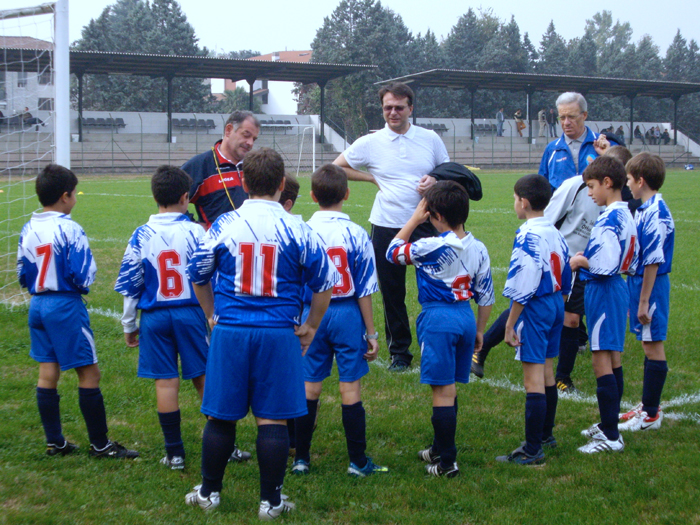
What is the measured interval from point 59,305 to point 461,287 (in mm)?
2152

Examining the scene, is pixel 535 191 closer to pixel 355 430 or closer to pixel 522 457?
pixel 522 457

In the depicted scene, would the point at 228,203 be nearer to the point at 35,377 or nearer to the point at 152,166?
the point at 35,377

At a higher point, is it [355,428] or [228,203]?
[228,203]

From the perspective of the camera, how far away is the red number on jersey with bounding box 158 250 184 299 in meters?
3.53

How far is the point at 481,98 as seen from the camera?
206 ft

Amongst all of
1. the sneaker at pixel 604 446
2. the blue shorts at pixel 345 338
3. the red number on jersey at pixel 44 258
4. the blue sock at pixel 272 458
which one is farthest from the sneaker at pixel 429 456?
the red number on jersey at pixel 44 258

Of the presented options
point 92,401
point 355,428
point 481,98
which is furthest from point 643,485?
point 481,98

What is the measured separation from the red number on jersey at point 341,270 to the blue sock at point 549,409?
4.39 ft

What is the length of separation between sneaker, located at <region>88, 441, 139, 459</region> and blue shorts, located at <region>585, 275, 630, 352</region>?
2697 millimetres

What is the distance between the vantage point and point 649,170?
4.17 metres

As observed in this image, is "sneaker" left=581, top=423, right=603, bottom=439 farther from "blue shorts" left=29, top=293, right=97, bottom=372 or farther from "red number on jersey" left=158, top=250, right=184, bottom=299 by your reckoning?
"blue shorts" left=29, top=293, right=97, bottom=372

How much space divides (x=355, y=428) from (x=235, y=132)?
212 cm

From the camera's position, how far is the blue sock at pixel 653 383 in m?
4.22

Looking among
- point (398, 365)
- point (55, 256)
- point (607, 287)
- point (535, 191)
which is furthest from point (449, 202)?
point (398, 365)
